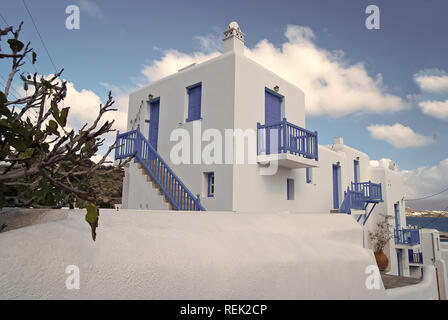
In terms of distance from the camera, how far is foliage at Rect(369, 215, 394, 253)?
17.1m

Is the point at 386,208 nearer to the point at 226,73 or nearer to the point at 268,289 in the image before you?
the point at 226,73

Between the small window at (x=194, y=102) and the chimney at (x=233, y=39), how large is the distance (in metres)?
1.55

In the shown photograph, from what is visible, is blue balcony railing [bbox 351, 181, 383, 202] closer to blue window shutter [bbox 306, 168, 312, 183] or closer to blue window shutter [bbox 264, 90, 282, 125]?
blue window shutter [bbox 306, 168, 312, 183]

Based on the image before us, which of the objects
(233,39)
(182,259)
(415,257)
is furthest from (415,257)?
(182,259)

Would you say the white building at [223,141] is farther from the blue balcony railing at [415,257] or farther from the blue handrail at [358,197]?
the blue balcony railing at [415,257]

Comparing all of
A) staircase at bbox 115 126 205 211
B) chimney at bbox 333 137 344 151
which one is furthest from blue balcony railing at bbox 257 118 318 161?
chimney at bbox 333 137 344 151

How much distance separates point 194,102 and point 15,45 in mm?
7694

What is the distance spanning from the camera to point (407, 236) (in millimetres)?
19641

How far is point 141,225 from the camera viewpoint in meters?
3.93

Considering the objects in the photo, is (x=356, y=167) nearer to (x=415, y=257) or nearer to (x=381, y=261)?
(x=381, y=261)

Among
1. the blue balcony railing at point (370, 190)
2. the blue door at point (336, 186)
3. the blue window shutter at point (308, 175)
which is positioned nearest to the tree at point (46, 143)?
the blue window shutter at point (308, 175)

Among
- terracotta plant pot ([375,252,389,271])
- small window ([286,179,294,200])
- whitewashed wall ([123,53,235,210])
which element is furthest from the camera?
terracotta plant pot ([375,252,389,271])

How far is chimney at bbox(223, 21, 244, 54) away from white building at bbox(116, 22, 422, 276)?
30mm
